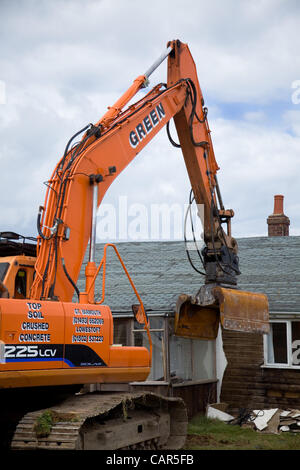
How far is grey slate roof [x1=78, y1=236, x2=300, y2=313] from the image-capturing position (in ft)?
52.8

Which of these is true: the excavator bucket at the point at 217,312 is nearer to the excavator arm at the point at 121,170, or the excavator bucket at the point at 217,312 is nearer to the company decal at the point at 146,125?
the excavator arm at the point at 121,170

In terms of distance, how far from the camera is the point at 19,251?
8938 mm

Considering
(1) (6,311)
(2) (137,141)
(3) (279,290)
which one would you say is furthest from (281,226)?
(1) (6,311)

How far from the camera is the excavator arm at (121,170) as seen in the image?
8586 mm

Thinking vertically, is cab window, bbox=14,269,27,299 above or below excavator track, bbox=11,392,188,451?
above

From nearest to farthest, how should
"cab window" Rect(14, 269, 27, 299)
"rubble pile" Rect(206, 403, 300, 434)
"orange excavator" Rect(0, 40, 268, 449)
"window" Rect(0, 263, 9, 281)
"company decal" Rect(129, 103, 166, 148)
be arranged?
"orange excavator" Rect(0, 40, 268, 449)
"window" Rect(0, 263, 9, 281)
"cab window" Rect(14, 269, 27, 299)
"company decal" Rect(129, 103, 166, 148)
"rubble pile" Rect(206, 403, 300, 434)

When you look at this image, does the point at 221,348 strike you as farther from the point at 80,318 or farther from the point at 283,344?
the point at 80,318

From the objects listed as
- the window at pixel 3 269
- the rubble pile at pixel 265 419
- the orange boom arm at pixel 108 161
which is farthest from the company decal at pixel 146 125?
the rubble pile at pixel 265 419

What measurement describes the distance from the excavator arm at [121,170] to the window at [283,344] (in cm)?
345

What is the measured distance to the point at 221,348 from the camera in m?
16.8

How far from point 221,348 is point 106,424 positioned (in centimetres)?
774

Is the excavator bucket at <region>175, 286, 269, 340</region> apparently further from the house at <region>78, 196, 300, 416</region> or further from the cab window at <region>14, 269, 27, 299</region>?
the cab window at <region>14, 269, 27, 299</region>

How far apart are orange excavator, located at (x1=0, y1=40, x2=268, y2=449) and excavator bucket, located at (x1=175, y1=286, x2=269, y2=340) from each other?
27 millimetres
